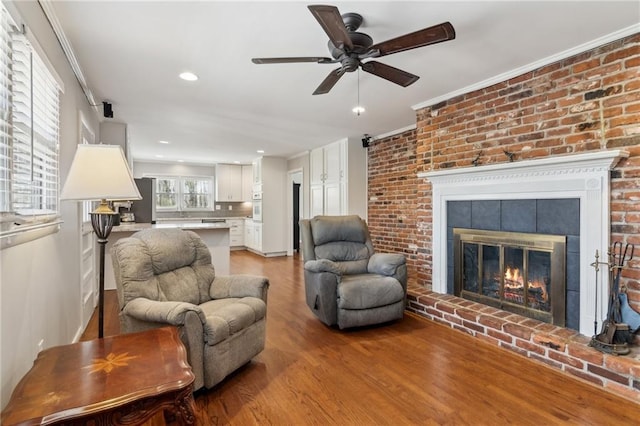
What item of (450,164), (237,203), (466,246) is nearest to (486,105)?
(450,164)

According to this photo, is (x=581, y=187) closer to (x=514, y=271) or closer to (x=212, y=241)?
(x=514, y=271)

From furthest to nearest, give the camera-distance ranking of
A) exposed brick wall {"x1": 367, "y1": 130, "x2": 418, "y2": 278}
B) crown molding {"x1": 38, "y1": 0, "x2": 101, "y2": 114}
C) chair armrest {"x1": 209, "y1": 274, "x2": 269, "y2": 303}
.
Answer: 1. exposed brick wall {"x1": 367, "y1": 130, "x2": 418, "y2": 278}
2. chair armrest {"x1": 209, "y1": 274, "x2": 269, "y2": 303}
3. crown molding {"x1": 38, "y1": 0, "x2": 101, "y2": 114}

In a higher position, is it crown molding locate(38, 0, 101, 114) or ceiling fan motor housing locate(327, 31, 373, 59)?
crown molding locate(38, 0, 101, 114)

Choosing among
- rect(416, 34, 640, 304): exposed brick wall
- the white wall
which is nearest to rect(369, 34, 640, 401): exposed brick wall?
rect(416, 34, 640, 304): exposed brick wall

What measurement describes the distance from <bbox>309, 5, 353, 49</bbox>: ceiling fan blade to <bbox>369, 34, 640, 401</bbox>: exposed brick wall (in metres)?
1.89

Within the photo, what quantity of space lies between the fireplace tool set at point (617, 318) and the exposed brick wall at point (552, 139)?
0.23 ft

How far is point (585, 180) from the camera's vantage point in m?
2.48

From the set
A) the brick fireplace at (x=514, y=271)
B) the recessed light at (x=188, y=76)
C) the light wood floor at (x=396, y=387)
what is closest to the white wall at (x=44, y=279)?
the light wood floor at (x=396, y=387)

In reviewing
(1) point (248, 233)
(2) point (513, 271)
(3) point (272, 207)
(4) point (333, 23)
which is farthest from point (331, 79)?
(1) point (248, 233)

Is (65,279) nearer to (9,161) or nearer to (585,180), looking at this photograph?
(9,161)

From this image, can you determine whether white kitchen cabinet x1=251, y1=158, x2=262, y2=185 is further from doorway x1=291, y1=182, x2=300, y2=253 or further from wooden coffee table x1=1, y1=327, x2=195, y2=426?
wooden coffee table x1=1, y1=327, x2=195, y2=426

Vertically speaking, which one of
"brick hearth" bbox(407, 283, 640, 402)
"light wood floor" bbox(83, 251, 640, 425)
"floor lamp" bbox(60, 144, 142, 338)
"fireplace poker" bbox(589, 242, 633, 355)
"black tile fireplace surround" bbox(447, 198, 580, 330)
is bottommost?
"light wood floor" bbox(83, 251, 640, 425)

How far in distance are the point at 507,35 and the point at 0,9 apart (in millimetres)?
2851

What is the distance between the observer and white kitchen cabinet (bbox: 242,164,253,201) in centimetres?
893
